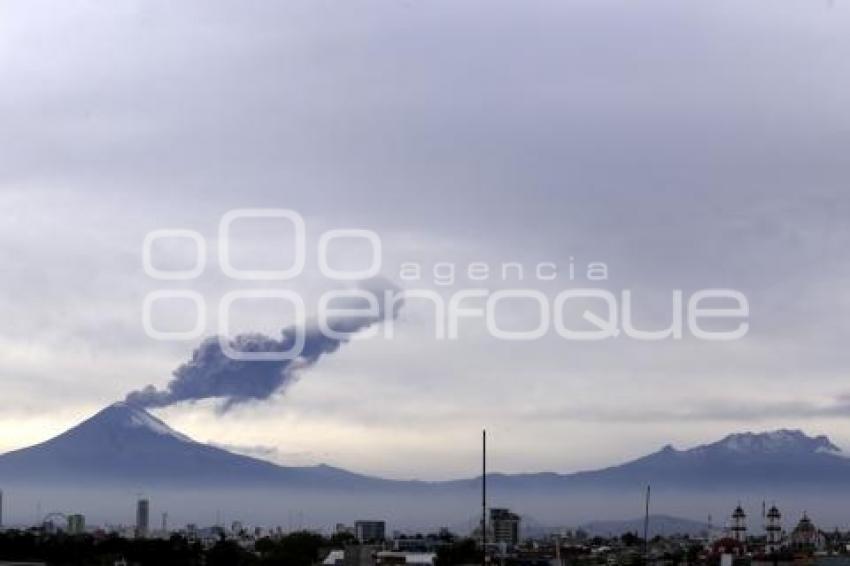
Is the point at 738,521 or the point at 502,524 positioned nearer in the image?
the point at 738,521

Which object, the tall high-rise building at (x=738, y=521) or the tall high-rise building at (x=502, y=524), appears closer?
the tall high-rise building at (x=738, y=521)

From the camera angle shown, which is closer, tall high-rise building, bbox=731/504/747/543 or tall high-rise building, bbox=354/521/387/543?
tall high-rise building, bbox=731/504/747/543

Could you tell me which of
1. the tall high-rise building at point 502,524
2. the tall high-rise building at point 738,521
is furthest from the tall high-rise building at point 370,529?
the tall high-rise building at point 738,521

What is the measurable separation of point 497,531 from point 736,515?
56282 mm

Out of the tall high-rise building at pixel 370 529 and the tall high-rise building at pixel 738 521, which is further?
the tall high-rise building at pixel 370 529

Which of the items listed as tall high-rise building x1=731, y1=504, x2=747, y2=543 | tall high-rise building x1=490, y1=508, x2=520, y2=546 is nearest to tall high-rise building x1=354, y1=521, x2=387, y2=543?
tall high-rise building x1=490, y1=508, x2=520, y2=546

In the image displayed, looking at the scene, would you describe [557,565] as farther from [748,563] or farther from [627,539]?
[627,539]

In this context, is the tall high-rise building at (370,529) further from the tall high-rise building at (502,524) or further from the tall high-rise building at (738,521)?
the tall high-rise building at (738,521)

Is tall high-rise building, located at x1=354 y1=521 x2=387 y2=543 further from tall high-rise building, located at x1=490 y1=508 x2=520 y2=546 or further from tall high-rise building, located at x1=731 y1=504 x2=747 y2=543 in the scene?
tall high-rise building, located at x1=731 y1=504 x2=747 y2=543

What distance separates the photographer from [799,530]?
137000mm

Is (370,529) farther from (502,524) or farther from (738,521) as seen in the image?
(738,521)

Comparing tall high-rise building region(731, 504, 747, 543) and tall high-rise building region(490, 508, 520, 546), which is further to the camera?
tall high-rise building region(490, 508, 520, 546)

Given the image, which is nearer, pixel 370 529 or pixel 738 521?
pixel 738 521

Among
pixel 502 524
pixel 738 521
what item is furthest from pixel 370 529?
pixel 738 521
